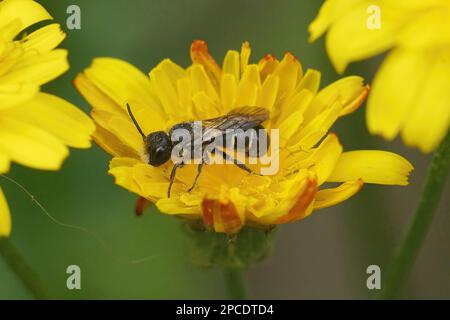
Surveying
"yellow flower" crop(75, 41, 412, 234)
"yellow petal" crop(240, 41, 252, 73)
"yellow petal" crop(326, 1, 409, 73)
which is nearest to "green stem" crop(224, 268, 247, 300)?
"yellow flower" crop(75, 41, 412, 234)

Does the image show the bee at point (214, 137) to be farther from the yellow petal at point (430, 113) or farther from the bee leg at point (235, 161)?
the yellow petal at point (430, 113)

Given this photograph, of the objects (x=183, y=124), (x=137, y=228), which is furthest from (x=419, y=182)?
(x=183, y=124)

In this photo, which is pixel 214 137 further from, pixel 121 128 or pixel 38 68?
pixel 38 68

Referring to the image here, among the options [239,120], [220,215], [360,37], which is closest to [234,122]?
[239,120]

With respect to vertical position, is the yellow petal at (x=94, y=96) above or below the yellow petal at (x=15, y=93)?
above

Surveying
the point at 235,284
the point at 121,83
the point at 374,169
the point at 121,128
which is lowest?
the point at 235,284

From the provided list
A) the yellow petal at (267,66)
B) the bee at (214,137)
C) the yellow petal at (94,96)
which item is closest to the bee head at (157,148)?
the bee at (214,137)
